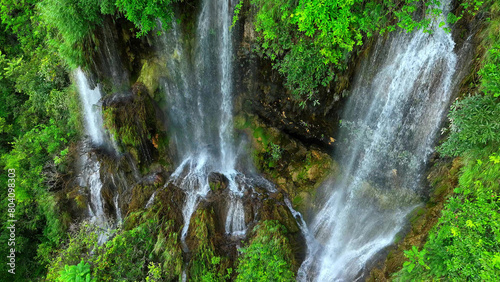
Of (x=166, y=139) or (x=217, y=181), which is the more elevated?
(x=166, y=139)

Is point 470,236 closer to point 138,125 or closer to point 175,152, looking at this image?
point 175,152

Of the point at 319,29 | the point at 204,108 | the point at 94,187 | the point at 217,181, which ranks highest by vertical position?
the point at 319,29

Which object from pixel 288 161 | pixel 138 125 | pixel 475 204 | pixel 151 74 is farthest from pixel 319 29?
pixel 138 125

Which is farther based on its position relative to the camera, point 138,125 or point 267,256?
point 138,125

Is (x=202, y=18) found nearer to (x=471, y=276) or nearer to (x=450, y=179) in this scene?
(x=450, y=179)

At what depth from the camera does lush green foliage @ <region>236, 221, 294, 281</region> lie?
704cm

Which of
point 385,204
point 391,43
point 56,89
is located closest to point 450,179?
point 385,204

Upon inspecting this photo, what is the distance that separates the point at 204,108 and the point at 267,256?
5728 mm

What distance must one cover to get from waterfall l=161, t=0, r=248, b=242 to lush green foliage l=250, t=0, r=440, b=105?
1548 millimetres

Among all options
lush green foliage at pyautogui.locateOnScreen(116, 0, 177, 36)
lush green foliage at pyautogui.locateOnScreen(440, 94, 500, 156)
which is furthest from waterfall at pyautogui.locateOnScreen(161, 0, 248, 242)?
lush green foliage at pyautogui.locateOnScreen(440, 94, 500, 156)

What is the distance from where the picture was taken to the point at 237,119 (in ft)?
33.1

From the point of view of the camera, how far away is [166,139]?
10.3m

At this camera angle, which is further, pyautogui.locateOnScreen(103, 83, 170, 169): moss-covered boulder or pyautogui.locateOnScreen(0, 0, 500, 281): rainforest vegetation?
pyautogui.locateOnScreen(103, 83, 170, 169): moss-covered boulder

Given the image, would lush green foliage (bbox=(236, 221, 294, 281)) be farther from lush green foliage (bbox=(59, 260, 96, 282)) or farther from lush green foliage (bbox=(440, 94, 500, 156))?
lush green foliage (bbox=(440, 94, 500, 156))
